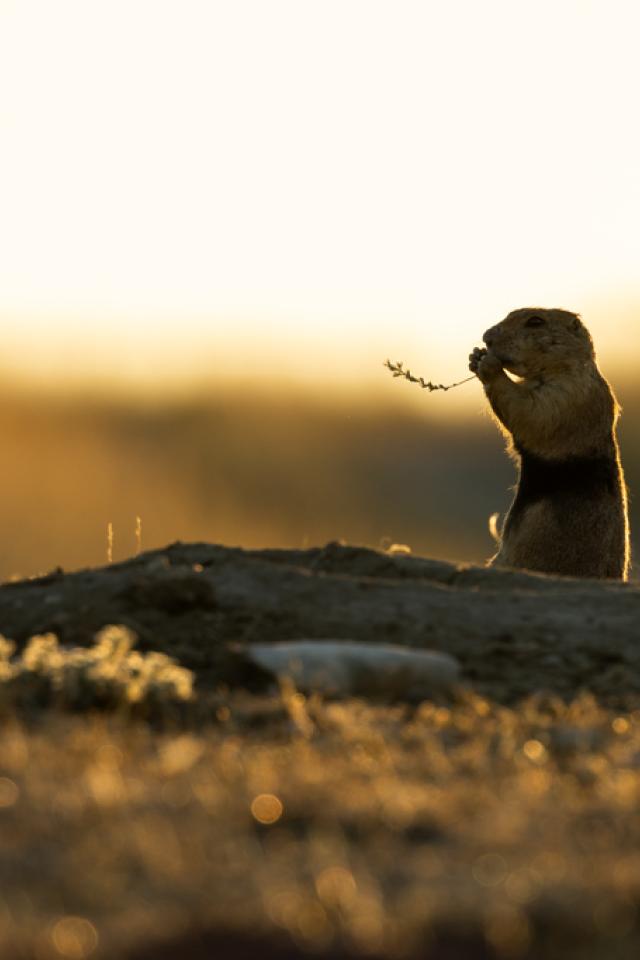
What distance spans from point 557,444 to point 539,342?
0.73m

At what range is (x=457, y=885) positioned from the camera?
369cm

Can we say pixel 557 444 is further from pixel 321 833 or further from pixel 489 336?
pixel 321 833

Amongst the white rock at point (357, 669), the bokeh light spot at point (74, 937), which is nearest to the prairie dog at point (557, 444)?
the white rock at point (357, 669)

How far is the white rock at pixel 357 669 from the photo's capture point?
20.3 feet

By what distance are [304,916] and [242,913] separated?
0.13m

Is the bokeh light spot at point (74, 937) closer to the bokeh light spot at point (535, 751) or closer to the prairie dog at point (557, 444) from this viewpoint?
the bokeh light spot at point (535, 751)

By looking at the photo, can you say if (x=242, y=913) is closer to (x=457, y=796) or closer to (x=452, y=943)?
(x=452, y=943)

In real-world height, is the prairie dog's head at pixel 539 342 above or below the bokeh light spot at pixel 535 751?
above

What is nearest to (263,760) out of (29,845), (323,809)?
(323,809)

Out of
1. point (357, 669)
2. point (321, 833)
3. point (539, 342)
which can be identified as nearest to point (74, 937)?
point (321, 833)

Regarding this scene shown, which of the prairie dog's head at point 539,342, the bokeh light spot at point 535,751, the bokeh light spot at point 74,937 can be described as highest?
the prairie dog's head at point 539,342

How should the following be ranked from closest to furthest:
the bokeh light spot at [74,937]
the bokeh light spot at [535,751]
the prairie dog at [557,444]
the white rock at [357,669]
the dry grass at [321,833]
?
1. the bokeh light spot at [74,937]
2. the dry grass at [321,833]
3. the bokeh light spot at [535,751]
4. the white rock at [357,669]
5. the prairie dog at [557,444]

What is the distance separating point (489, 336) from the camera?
10805 millimetres

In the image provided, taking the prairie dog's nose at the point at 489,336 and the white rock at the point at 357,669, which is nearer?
the white rock at the point at 357,669
